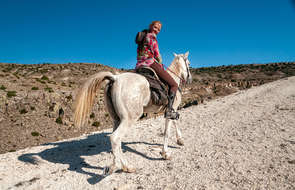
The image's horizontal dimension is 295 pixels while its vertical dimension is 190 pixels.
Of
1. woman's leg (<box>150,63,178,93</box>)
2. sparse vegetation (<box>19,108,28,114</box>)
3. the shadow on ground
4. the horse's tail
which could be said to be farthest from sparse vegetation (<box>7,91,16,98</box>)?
woman's leg (<box>150,63,178,93</box>)

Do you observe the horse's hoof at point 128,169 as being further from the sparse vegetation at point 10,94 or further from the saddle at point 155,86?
the sparse vegetation at point 10,94

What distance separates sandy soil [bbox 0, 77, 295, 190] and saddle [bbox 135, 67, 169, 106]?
178cm

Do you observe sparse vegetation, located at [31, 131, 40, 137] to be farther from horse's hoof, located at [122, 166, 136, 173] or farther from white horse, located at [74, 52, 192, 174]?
horse's hoof, located at [122, 166, 136, 173]

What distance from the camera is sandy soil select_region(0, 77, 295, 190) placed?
4098mm

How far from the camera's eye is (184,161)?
204 inches

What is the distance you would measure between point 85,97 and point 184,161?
3.22 m

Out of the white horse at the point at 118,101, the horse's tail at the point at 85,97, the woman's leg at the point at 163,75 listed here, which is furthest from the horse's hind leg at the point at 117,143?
the woman's leg at the point at 163,75

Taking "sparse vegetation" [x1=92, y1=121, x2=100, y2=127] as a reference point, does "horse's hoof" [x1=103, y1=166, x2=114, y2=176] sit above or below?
above

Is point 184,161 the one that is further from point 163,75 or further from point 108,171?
point 163,75

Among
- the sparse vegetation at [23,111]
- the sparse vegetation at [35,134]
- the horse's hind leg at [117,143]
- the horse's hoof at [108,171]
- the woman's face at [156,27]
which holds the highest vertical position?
the woman's face at [156,27]

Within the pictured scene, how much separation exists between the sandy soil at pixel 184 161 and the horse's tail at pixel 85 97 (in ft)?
5.09

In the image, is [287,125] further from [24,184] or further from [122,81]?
[24,184]

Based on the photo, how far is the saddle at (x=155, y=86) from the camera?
4.97 m

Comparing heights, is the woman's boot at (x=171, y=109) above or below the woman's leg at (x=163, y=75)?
below
